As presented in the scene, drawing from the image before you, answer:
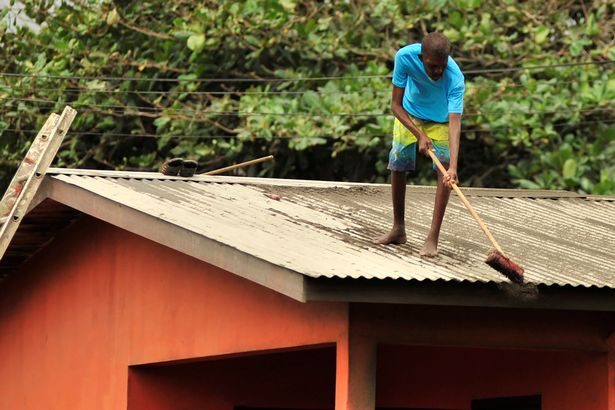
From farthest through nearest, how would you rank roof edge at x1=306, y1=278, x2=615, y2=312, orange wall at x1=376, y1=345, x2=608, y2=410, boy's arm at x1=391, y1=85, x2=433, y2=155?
1. orange wall at x1=376, y1=345, x2=608, y2=410
2. boy's arm at x1=391, y1=85, x2=433, y2=155
3. roof edge at x1=306, y1=278, x2=615, y2=312

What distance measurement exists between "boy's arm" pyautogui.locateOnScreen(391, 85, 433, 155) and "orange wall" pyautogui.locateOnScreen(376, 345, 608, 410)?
1681 mm

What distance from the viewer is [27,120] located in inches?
830

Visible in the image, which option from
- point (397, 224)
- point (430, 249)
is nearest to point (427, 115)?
point (397, 224)

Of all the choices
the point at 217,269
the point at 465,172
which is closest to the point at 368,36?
the point at 465,172

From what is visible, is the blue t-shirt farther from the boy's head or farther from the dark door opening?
the dark door opening

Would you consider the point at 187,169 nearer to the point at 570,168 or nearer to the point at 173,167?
the point at 173,167

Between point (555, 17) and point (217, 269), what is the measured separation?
37.1 ft

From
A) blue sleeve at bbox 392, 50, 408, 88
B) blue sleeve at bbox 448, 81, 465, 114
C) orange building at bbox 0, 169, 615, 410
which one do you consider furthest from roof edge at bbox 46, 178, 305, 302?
blue sleeve at bbox 448, 81, 465, 114

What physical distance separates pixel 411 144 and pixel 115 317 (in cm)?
281

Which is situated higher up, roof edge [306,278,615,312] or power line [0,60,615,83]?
power line [0,60,615,83]

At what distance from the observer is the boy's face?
956cm

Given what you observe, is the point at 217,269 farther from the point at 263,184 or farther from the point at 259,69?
the point at 259,69

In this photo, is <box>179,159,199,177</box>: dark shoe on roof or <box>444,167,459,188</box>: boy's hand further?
<box>179,159,199,177</box>: dark shoe on roof

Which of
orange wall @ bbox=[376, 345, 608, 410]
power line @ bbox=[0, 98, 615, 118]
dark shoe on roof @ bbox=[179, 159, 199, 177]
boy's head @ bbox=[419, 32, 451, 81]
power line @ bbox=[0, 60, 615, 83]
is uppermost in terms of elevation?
power line @ bbox=[0, 60, 615, 83]
